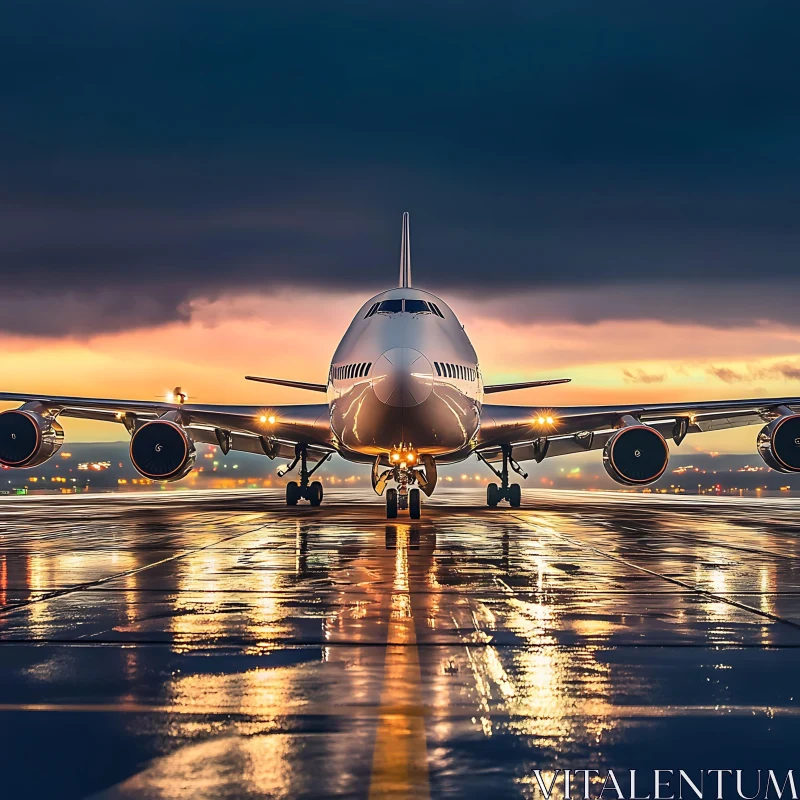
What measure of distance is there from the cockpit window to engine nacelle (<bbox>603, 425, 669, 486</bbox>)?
7.02 meters

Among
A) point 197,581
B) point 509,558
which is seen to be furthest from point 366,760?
point 509,558

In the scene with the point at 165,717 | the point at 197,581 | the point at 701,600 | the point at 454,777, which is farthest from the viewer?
the point at 197,581

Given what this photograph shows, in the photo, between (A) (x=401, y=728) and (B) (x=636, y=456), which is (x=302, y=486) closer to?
(B) (x=636, y=456)

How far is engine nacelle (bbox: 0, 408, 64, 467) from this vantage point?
30594mm

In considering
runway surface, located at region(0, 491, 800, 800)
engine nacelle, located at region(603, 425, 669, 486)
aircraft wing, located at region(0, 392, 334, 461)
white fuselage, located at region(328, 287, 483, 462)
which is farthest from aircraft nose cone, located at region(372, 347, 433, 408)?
runway surface, located at region(0, 491, 800, 800)

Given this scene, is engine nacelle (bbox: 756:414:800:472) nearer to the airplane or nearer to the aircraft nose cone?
the airplane

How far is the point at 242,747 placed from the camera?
207 inches

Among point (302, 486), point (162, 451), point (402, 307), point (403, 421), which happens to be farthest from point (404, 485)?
point (302, 486)

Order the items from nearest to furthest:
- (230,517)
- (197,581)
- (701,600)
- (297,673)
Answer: (297,673)
(701,600)
(197,581)
(230,517)

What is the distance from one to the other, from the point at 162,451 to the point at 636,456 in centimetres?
1348

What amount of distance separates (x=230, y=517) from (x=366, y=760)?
23.4 m

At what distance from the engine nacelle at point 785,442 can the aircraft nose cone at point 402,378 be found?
11124 mm

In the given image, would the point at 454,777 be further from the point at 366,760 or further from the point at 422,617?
the point at 422,617

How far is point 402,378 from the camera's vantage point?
24.6 metres
